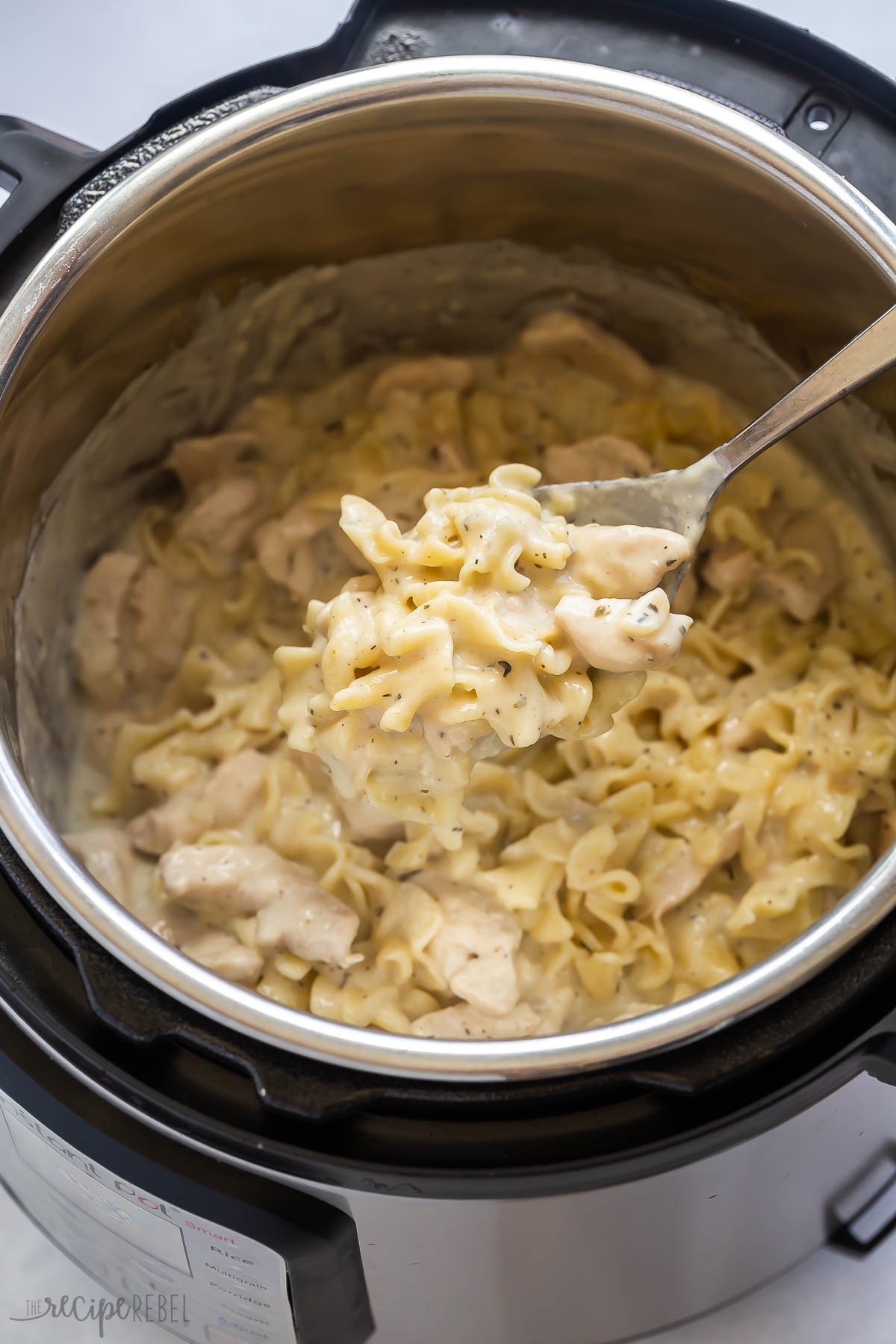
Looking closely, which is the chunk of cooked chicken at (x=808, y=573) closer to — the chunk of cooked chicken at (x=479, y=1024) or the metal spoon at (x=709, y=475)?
the metal spoon at (x=709, y=475)

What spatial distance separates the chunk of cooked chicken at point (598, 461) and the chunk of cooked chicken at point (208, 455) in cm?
50

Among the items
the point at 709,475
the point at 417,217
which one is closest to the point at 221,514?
the point at 417,217

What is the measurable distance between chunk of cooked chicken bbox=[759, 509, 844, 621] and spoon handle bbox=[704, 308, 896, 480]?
0.41 metres

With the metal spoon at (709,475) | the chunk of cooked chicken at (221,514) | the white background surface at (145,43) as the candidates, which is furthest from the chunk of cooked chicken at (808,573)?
the white background surface at (145,43)

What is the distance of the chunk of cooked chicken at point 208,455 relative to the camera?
2.00m

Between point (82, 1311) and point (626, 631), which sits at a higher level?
point (626, 631)

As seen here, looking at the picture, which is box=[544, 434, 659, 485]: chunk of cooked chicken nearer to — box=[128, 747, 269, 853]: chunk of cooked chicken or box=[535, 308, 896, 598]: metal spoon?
box=[535, 308, 896, 598]: metal spoon

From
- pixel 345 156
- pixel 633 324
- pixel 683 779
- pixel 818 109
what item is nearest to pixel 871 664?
pixel 683 779

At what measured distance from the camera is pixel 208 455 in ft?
6.63

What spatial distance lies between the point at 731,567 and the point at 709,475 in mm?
389

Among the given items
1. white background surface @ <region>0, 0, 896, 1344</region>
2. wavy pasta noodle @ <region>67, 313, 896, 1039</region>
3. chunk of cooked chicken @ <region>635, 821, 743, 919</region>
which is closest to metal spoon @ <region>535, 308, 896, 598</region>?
wavy pasta noodle @ <region>67, 313, 896, 1039</region>

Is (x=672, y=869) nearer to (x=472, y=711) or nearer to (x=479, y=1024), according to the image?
(x=479, y=1024)

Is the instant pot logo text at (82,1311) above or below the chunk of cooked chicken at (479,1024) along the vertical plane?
below

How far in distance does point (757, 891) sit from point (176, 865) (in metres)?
0.80
